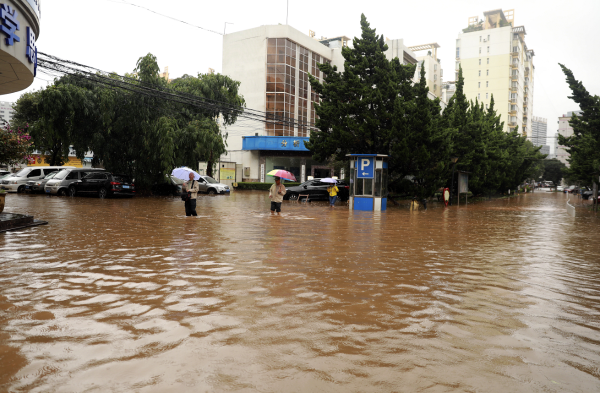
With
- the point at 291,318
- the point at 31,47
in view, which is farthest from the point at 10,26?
the point at 291,318

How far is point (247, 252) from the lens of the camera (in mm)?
8969

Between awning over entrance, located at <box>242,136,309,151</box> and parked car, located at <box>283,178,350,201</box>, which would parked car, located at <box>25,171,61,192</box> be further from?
awning over entrance, located at <box>242,136,309,151</box>

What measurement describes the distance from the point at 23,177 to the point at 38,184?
225cm

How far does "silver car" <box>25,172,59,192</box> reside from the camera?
28.4 m

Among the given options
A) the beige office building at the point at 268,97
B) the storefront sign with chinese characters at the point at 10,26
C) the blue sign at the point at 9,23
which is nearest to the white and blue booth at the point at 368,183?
the storefront sign with chinese characters at the point at 10,26

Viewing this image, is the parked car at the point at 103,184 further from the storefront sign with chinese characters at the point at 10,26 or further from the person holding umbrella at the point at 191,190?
the storefront sign with chinese characters at the point at 10,26

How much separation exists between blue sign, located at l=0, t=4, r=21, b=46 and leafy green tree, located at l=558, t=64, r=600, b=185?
86.2 feet

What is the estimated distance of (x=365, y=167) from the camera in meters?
23.5

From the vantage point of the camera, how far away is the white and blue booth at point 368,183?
75.9 ft

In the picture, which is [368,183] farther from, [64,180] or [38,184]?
[38,184]

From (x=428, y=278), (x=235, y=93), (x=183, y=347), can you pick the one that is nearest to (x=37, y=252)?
(x=183, y=347)

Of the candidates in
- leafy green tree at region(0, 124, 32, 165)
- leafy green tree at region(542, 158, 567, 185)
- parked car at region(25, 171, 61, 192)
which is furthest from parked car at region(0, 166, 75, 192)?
leafy green tree at region(542, 158, 567, 185)

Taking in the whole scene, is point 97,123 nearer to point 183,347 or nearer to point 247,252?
point 247,252

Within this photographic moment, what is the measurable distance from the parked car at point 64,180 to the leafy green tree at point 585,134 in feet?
89.8
